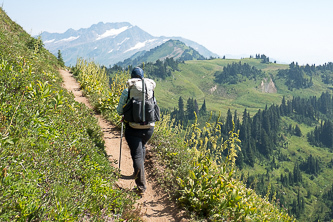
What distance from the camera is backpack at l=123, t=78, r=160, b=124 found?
576 centimetres

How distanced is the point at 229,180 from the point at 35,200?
13.3ft

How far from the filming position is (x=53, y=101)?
19.0 ft

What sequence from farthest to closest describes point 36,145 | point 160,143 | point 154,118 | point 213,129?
point 160,143 < point 213,129 < point 154,118 < point 36,145

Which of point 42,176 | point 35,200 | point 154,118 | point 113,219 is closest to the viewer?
point 35,200

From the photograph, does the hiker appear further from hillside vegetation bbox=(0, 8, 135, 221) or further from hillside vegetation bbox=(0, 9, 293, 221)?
hillside vegetation bbox=(0, 9, 293, 221)

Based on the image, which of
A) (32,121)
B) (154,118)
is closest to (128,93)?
(154,118)

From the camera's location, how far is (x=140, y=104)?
226 inches

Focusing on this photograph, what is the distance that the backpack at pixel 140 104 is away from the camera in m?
5.76

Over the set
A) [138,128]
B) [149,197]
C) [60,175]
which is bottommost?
[149,197]

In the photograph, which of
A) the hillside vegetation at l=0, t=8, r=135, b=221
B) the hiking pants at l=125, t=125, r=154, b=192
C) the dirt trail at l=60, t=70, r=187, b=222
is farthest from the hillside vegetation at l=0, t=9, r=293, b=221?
the hiking pants at l=125, t=125, r=154, b=192

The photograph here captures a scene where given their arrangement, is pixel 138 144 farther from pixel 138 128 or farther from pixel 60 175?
pixel 60 175

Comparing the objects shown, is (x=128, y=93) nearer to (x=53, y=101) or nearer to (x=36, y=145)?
(x=53, y=101)

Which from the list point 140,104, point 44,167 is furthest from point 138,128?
point 44,167

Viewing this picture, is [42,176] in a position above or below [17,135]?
below
